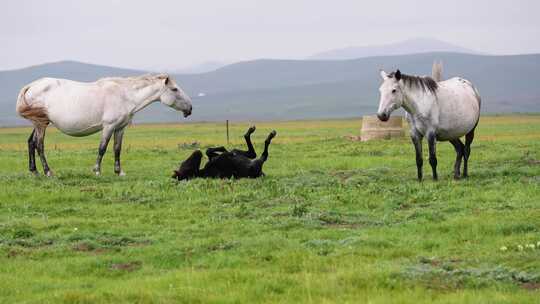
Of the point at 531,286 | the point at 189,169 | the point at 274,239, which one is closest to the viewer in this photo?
the point at 531,286

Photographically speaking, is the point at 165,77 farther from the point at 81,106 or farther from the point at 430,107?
the point at 430,107

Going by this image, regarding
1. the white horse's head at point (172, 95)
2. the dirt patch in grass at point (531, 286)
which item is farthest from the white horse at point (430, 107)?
the dirt patch in grass at point (531, 286)

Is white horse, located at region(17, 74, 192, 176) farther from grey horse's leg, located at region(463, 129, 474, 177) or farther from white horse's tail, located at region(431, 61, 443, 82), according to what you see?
grey horse's leg, located at region(463, 129, 474, 177)

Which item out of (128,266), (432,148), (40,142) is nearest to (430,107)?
(432,148)

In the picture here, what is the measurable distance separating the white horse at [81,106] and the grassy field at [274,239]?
1058mm

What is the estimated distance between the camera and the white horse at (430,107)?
17.3 m

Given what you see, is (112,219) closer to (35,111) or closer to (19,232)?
(19,232)

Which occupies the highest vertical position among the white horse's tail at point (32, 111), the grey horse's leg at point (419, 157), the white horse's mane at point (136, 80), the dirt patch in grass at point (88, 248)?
the white horse's mane at point (136, 80)

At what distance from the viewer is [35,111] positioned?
766 inches

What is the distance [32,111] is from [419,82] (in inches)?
329

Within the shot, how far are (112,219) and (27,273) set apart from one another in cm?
359

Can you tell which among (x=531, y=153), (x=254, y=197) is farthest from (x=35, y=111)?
(x=531, y=153)

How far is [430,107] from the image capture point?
57.6 feet

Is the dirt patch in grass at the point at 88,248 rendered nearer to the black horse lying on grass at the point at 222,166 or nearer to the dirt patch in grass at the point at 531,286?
the dirt patch in grass at the point at 531,286
